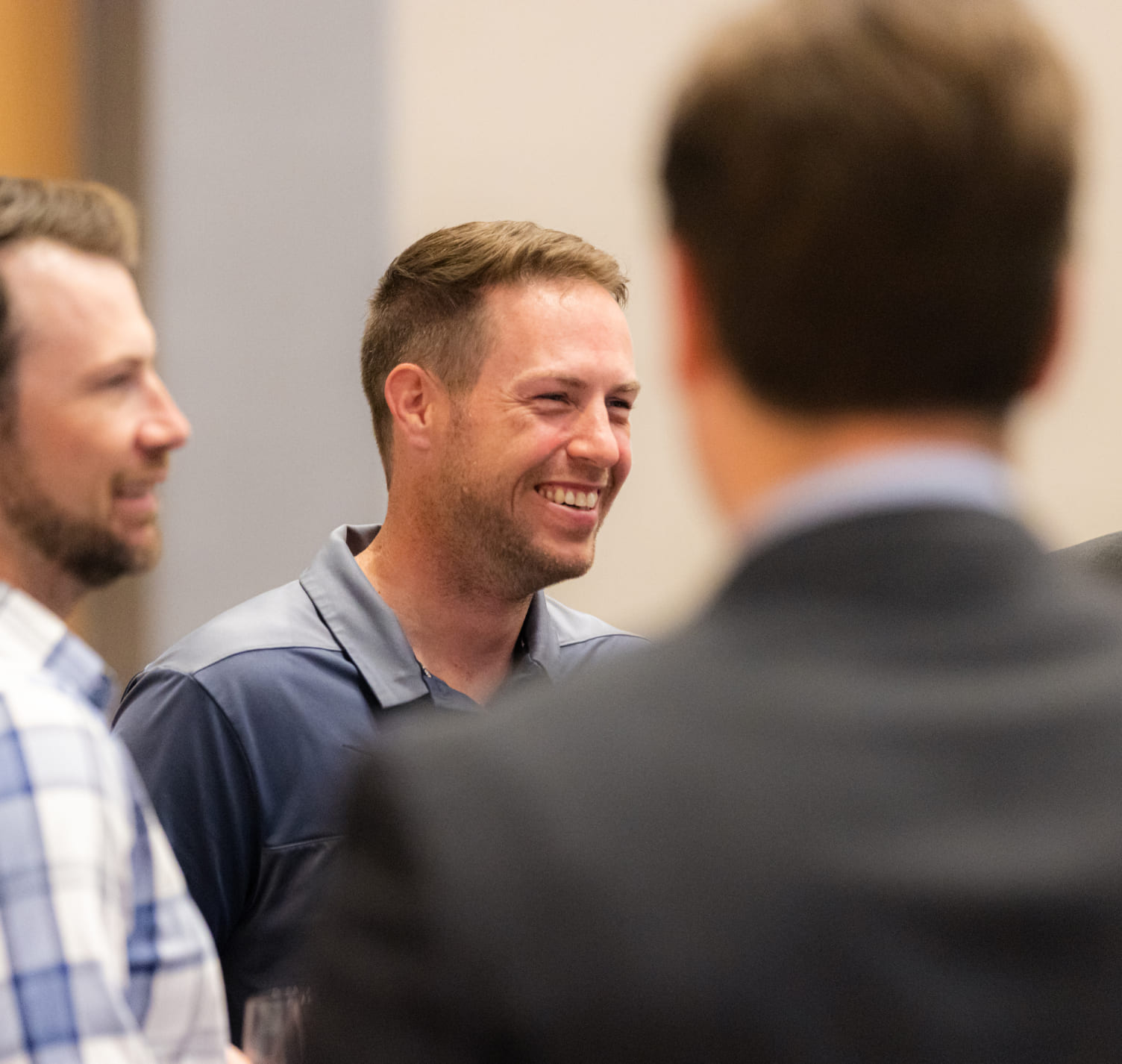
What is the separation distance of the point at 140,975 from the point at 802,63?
2.35ft

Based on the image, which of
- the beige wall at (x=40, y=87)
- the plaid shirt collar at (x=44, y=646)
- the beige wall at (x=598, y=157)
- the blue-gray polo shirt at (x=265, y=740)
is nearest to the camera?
the plaid shirt collar at (x=44, y=646)

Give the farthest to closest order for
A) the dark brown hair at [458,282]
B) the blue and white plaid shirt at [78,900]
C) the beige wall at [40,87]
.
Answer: the beige wall at [40,87]
the dark brown hair at [458,282]
the blue and white plaid shirt at [78,900]

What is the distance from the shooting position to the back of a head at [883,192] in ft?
1.96

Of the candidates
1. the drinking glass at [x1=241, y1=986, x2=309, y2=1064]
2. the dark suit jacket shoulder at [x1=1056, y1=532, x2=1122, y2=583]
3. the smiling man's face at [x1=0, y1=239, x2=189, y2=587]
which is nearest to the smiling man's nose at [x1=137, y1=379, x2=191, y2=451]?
the smiling man's face at [x1=0, y1=239, x2=189, y2=587]

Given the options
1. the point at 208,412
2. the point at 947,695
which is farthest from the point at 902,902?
the point at 208,412

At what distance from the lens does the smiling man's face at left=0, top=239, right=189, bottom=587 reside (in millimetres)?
1084

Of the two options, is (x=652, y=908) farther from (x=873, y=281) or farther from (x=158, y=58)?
(x=158, y=58)

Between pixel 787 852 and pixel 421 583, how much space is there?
53.7 inches

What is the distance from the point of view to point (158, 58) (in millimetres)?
3129

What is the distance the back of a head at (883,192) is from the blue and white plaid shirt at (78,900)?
20.5 inches

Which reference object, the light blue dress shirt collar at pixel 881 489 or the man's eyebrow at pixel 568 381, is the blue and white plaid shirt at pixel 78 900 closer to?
the light blue dress shirt collar at pixel 881 489

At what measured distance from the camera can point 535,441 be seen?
6.25 feet

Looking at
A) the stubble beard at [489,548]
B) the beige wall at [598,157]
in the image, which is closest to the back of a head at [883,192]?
the stubble beard at [489,548]

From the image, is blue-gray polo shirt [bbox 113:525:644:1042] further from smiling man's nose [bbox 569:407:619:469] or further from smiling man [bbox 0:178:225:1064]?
smiling man [bbox 0:178:225:1064]
